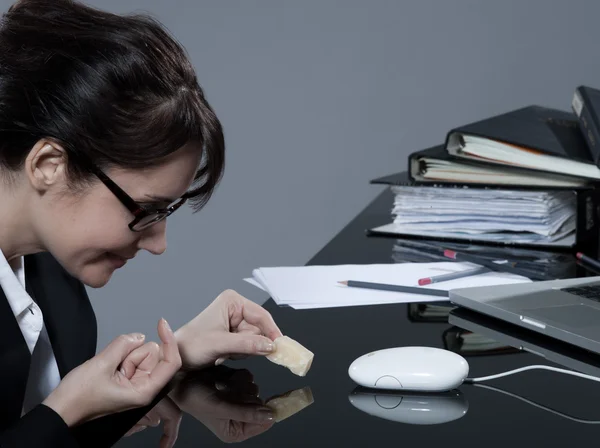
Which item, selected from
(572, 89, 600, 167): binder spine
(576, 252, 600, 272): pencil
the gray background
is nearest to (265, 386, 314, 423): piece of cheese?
(576, 252, 600, 272): pencil

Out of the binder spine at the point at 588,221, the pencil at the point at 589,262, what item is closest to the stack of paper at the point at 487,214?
the binder spine at the point at 588,221

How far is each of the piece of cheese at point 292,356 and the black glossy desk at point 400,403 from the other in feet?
0.03

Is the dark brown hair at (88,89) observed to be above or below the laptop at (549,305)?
above

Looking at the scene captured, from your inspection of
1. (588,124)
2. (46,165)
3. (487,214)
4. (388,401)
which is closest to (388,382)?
(388,401)

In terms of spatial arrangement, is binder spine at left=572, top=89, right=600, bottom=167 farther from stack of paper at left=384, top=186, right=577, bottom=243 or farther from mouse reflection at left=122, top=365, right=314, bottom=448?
mouse reflection at left=122, top=365, right=314, bottom=448

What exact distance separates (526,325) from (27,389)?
0.66 m

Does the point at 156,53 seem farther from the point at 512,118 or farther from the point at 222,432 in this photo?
the point at 512,118

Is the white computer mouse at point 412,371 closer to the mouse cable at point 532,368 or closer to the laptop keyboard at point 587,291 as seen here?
the mouse cable at point 532,368

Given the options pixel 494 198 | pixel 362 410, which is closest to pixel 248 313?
pixel 362 410

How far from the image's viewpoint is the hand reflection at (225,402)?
707 mm

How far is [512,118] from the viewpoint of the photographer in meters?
1.70

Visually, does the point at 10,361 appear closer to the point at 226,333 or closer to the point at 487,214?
the point at 226,333

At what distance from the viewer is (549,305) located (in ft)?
3.24

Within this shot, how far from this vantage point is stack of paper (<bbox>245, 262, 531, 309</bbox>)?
1.14 m
